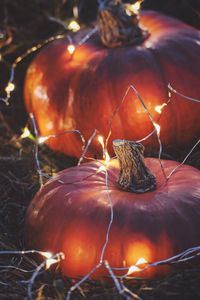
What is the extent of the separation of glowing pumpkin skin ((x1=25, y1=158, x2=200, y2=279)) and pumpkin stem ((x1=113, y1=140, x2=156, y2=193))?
4 centimetres

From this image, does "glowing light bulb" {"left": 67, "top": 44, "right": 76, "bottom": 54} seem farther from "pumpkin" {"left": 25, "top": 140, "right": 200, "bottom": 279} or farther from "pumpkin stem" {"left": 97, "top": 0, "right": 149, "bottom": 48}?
"pumpkin" {"left": 25, "top": 140, "right": 200, "bottom": 279}

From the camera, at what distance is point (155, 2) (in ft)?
8.84

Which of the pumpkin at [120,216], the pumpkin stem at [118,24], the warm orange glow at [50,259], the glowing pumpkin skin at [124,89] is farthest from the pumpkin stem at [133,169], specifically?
the pumpkin stem at [118,24]

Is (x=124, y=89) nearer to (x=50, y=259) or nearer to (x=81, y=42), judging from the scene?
(x=81, y=42)

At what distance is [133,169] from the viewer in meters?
1.30

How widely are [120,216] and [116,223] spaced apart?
0.02 meters

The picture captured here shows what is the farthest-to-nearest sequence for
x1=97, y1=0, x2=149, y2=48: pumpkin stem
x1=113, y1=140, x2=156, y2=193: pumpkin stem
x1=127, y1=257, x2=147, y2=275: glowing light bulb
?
1. x1=97, y1=0, x2=149, y2=48: pumpkin stem
2. x1=113, y1=140, x2=156, y2=193: pumpkin stem
3. x1=127, y1=257, x2=147, y2=275: glowing light bulb

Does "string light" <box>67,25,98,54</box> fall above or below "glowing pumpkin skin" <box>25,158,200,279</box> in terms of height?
above

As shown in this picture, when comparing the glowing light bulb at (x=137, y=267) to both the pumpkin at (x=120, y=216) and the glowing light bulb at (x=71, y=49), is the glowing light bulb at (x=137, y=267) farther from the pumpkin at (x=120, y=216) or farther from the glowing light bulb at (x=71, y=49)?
the glowing light bulb at (x=71, y=49)

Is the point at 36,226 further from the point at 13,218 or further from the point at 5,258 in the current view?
the point at 13,218

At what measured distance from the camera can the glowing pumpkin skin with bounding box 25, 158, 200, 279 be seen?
1115mm

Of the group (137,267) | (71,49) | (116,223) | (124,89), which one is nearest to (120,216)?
(116,223)

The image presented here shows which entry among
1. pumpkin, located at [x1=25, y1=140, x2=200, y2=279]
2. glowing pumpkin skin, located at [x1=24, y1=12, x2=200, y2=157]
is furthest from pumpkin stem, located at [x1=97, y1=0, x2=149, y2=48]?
pumpkin, located at [x1=25, y1=140, x2=200, y2=279]

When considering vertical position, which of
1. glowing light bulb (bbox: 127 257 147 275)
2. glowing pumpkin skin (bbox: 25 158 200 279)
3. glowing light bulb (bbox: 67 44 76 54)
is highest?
glowing light bulb (bbox: 67 44 76 54)
